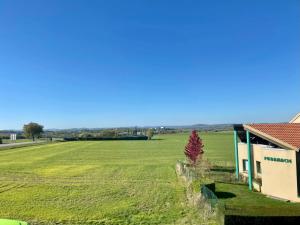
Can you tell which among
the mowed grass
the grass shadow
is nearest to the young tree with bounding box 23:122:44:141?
the mowed grass

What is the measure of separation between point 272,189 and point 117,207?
11.4 metres

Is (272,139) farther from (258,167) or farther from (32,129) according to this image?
(32,129)

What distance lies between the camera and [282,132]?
1091 inches

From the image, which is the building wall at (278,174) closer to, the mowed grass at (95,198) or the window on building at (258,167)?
the window on building at (258,167)

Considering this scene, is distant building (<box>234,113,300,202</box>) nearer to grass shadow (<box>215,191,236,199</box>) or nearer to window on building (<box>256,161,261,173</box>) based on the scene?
window on building (<box>256,161,261,173</box>)

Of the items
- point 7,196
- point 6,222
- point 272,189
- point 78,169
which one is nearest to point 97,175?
point 78,169

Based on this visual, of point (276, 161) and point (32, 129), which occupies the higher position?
point (32, 129)

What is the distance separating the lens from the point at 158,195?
27.2m

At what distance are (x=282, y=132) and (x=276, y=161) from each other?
275 cm

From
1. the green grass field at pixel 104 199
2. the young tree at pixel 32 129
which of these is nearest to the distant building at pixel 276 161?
the green grass field at pixel 104 199

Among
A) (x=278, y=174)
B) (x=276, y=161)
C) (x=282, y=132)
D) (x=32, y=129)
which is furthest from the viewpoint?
(x=32, y=129)

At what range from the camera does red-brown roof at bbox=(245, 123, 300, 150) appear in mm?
25453

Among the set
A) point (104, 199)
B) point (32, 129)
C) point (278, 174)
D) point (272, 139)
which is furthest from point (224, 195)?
point (32, 129)

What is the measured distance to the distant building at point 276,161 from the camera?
24.2m
